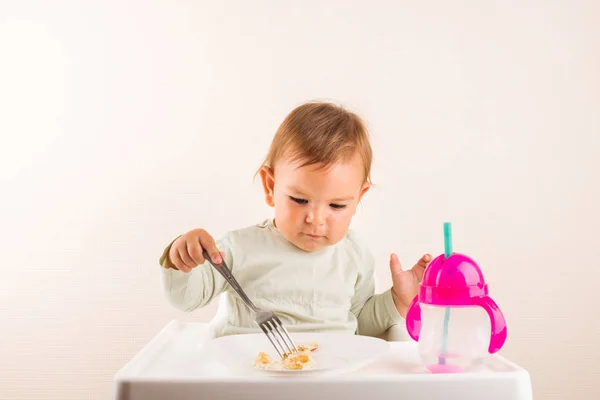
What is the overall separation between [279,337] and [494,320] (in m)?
0.32

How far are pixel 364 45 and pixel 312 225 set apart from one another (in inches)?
36.0

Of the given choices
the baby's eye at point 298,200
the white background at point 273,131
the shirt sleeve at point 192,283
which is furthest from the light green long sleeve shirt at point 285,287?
the white background at point 273,131

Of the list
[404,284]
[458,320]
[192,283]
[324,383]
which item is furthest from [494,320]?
[192,283]

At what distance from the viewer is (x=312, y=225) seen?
4.15 feet

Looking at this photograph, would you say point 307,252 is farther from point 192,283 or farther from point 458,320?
point 458,320

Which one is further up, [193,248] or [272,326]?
[193,248]

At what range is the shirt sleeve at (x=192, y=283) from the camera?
120cm

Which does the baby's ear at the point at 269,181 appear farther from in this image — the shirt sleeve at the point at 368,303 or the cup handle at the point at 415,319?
the cup handle at the point at 415,319

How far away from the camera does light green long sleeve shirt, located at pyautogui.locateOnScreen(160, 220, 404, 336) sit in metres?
1.28

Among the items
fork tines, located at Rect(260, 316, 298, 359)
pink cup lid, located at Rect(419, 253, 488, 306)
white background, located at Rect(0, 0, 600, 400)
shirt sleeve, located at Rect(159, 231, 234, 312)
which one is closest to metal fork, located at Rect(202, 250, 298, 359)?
fork tines, located at Rect(260, 316, 298, 359)

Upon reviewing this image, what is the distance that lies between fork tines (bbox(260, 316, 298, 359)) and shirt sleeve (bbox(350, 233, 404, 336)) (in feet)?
0.91

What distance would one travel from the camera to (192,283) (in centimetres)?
123

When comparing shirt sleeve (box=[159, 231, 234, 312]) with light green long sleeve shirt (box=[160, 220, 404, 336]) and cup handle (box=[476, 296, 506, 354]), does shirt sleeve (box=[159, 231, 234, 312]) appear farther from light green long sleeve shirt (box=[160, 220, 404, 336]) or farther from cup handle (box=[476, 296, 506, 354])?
cup handle (box=[476, 296, 506, 354])

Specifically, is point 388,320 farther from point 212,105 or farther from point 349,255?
point 212,105
